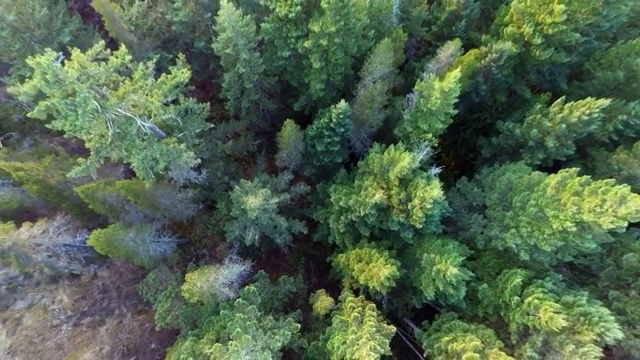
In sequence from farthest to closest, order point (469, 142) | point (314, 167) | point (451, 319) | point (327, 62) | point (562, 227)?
1. point (469, 142)
2. point (314, 167)
3. point (327, 62)
4. point (451, 319)
5. point (562, 227)

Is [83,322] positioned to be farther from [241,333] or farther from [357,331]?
[357,331]

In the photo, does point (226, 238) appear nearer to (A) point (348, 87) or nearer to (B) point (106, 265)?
(B) point (106, 265)

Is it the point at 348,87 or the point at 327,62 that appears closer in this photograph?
the point at 327,62

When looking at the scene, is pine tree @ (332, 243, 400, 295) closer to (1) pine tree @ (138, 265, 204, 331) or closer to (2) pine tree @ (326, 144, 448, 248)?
(2) pine tree @ (326, 144, 448, 248)

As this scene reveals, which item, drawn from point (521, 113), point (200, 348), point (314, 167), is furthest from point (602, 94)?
point (200, 348)

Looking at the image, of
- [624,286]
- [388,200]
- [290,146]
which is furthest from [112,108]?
[624,286]

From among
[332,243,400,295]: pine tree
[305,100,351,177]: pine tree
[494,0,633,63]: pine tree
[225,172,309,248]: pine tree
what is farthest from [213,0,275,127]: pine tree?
[494,0,633,63]: pine tree
